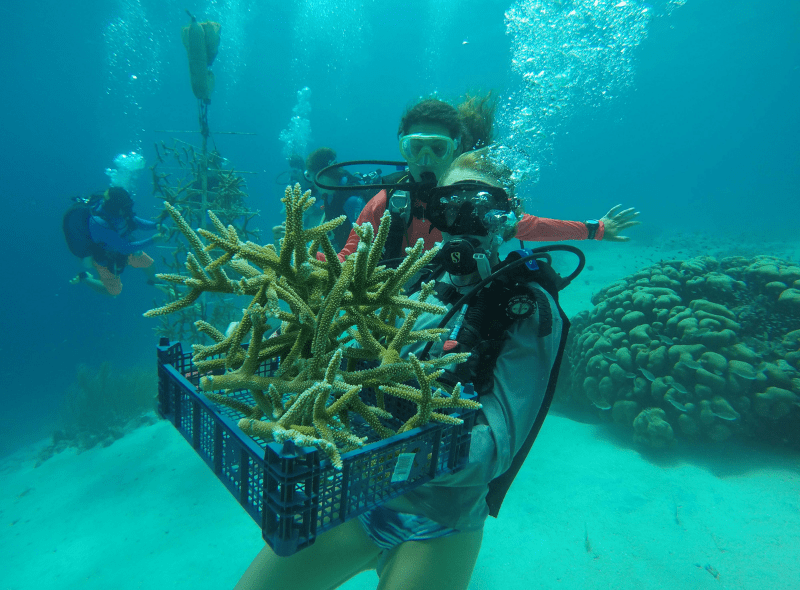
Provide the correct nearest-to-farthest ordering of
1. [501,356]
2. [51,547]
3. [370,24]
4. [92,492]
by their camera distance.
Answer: [501,356], [51,547], [92,492], [370,24]

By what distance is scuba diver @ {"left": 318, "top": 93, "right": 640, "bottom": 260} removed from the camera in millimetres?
3301

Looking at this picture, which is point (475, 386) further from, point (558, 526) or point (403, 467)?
point (558, 526)

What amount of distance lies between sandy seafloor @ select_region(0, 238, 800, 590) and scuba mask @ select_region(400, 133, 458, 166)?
15.0 feet

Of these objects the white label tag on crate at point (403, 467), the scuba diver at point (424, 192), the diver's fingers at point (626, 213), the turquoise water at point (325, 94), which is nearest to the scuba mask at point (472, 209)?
the scuba diver at point (424, 192)

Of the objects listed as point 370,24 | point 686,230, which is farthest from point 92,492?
point 370,24

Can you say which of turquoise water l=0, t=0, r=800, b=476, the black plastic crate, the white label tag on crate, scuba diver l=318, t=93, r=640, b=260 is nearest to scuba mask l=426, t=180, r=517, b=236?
the black plastic crate

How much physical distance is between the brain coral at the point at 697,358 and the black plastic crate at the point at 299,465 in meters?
6.09

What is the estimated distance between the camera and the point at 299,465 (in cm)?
94

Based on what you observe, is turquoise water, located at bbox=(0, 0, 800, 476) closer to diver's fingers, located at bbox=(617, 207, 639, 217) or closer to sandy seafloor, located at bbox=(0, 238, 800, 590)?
sandy seafloor, located at bbox=(0, 238, 800, 590)

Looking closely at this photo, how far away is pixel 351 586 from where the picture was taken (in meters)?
4.21

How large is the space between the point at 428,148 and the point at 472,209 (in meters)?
1.66

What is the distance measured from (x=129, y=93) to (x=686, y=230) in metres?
96.7

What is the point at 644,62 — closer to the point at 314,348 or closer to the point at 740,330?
the point at 740,330

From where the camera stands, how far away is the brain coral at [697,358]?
5.67 meters
